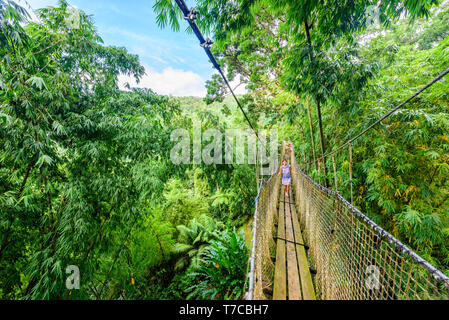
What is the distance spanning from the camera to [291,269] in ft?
5.59

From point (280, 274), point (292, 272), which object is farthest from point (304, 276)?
point (280, 274)

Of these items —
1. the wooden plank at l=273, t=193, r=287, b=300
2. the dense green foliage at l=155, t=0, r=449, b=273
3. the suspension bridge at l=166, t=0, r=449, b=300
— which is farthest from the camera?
the wooden plank at l=273, t=193, r=287, b=300

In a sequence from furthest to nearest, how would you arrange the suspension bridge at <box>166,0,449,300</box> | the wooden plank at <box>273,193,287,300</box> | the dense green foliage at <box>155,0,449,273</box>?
the wooden plank at <box>273,193,287,300</box> → the dense green foliage at <box>155,0,449,273</box> → the suspension bridge at <box>166,0,449,300</box>

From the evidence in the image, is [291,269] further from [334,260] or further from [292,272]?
[334,260]

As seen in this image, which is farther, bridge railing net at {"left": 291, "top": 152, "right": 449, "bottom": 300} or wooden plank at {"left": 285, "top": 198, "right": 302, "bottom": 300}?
wooden plank at {"left": 285, "top": 198, "right": 302, "bottom": 300}

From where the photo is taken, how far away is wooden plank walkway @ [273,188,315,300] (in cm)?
144

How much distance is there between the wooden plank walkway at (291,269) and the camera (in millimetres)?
1437

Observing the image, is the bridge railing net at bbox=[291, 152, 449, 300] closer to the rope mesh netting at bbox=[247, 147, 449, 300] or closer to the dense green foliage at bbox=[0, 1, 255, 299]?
the rope mesh netting at bbox=[247, 147, 449, 300]

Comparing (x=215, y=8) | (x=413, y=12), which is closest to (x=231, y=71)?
(x=215, y=8)

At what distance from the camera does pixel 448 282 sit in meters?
0.53

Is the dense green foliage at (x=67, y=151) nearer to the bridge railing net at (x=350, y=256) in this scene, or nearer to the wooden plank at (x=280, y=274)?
the wooden plank at (x=280, y=274)

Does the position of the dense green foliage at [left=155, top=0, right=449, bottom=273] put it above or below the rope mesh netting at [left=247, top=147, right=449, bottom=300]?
above

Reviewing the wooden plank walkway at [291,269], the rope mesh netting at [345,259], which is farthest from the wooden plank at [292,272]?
the rope mesh netting at [345,259]

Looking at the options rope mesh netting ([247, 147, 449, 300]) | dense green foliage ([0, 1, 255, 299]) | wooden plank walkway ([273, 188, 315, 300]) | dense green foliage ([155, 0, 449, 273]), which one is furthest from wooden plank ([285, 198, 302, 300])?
dense green foliage ([0, 1, 255, 299])
